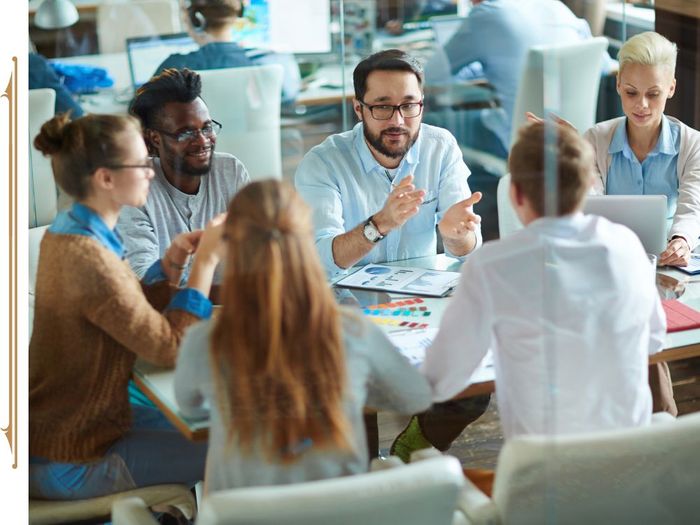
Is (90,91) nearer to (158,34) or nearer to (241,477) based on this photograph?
(158,34)

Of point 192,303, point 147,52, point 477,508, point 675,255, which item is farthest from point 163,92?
point 675,255

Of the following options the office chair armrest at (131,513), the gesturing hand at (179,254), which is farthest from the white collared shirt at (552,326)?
the office chair armrest at (131,513)

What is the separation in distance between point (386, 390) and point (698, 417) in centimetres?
53

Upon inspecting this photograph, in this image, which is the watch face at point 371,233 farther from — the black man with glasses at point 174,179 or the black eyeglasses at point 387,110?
the black man with glasses at point 174,179

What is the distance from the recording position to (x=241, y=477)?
1811 millimetres

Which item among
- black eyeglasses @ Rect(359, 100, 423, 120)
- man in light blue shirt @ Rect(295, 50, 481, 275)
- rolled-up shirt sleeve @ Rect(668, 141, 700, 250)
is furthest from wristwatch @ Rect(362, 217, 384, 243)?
rolled-up shirt sleeve @ Rect(668, 141, 700, 250)

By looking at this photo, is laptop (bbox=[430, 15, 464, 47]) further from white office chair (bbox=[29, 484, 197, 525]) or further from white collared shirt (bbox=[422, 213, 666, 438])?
white office chair (bbox=[29, 484, 197, 525])

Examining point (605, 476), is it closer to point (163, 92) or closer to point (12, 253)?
point (163, 92)

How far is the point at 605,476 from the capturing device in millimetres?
1849

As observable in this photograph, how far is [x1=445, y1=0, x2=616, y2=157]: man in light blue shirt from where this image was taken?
2.03m

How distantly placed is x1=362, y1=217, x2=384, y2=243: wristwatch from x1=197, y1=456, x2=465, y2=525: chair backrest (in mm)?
694

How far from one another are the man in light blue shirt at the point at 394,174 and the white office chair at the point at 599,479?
0.49 metres

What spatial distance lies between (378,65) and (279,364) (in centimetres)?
83

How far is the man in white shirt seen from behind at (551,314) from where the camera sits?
189cm
